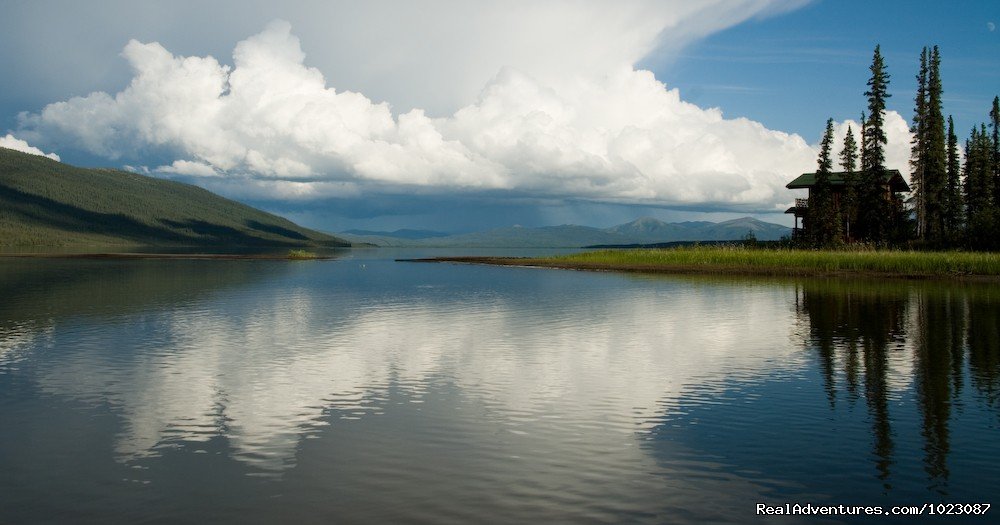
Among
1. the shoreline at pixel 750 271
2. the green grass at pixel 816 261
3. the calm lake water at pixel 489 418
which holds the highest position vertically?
the green grass at pixel 816 261

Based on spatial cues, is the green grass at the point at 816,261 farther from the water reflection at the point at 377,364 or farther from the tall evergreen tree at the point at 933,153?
the water reflection at the point at 377,364

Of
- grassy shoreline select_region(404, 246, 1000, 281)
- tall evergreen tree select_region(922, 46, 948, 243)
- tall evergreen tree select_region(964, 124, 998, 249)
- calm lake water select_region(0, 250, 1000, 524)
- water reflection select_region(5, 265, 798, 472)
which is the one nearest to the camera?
calm lake water select_region(0, 250, 1000, 524)

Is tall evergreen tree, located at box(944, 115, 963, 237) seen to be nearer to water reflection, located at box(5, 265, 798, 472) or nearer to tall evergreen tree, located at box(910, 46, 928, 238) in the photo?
tall evergreen tree, located at box(910, 46, 928, 238)

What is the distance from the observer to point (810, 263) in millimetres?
76125

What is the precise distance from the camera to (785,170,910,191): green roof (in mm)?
98625

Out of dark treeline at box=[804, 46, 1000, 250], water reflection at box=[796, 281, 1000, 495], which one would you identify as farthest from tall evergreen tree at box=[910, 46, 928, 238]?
water reflection at box=[796, 281, 1000, 495]

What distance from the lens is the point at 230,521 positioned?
1067cm

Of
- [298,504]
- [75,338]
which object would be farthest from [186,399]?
[75,338]

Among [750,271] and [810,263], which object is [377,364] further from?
[750,271]

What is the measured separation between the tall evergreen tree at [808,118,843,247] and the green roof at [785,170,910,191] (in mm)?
2142

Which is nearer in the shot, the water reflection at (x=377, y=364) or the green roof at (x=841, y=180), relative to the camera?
the water reflection at (x=377, y=364)

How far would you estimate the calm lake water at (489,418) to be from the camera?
11664 millimetres

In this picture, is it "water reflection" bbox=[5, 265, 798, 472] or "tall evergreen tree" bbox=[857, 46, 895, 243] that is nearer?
"water reflection" bbox=[5, 265, 798, 472]

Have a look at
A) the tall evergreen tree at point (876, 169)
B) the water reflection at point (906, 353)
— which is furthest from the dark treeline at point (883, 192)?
the water reflection at point (906, 353)
